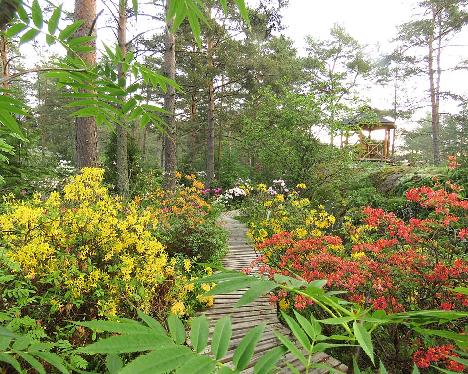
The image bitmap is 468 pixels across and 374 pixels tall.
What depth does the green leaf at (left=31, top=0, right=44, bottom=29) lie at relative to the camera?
77 centimetres

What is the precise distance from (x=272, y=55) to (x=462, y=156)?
12887 mm

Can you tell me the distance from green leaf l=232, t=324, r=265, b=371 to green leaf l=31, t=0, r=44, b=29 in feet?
2.87

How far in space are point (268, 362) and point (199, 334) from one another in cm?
15

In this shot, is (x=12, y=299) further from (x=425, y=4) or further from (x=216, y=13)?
(x=425, y=4)

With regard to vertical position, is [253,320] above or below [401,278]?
below

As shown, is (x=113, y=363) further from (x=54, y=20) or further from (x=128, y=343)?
(x=54, y=20)

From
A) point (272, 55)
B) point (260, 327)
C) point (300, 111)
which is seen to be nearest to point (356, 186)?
point (300, 111)

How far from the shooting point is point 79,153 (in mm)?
6141

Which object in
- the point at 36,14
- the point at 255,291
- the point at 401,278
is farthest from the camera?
the point at 401,278

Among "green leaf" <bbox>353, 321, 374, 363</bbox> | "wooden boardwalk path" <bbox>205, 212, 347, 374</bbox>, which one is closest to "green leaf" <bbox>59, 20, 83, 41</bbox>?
"green leaf" <bbox>353, 321, 374, 363</bbox>

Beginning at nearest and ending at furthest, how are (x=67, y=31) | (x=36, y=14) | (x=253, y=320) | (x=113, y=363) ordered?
(x=113, y=363)
(x=36, y=14)
(x=67, y=31)
(x=253, y=320)

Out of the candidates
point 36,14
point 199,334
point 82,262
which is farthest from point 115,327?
point 82,262

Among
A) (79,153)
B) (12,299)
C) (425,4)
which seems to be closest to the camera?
(12,299)

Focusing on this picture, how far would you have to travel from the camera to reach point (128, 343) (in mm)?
467
